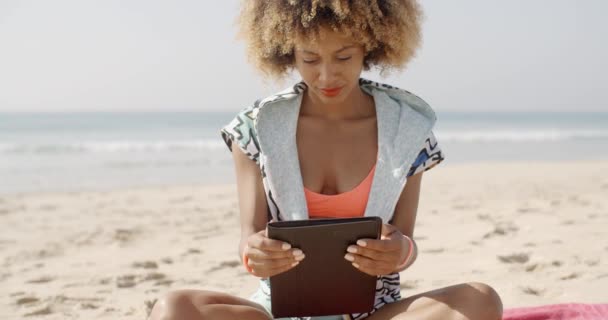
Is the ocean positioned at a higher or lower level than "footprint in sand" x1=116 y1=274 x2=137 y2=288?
lower

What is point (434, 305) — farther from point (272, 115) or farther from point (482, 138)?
point (482, 138)

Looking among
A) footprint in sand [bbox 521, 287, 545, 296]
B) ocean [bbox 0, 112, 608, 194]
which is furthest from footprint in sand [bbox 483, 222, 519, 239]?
ocean [bbox 0, 112, 608, 194]

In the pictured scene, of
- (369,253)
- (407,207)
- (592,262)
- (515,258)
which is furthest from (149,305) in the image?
(592,262)

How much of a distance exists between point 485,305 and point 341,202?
632 mm

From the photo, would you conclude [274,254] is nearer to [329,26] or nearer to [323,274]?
[323,274]

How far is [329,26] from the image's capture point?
7.78ft

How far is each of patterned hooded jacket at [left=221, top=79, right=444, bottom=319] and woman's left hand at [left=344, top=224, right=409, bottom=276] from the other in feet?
0.98

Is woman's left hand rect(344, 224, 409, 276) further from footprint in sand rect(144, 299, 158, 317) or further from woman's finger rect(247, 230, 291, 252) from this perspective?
footprint in sand rect(144, 299, 158, 317)

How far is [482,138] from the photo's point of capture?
23109mm

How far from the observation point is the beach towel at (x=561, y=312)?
10.2ft

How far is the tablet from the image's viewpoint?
2012 millimetres

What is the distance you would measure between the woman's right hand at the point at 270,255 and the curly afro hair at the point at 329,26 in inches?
30.1

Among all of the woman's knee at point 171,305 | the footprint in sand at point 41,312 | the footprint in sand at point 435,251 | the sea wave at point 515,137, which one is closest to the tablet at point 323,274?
the woman's knee at point 171,305

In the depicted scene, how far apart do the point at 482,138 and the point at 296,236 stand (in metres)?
22.0
